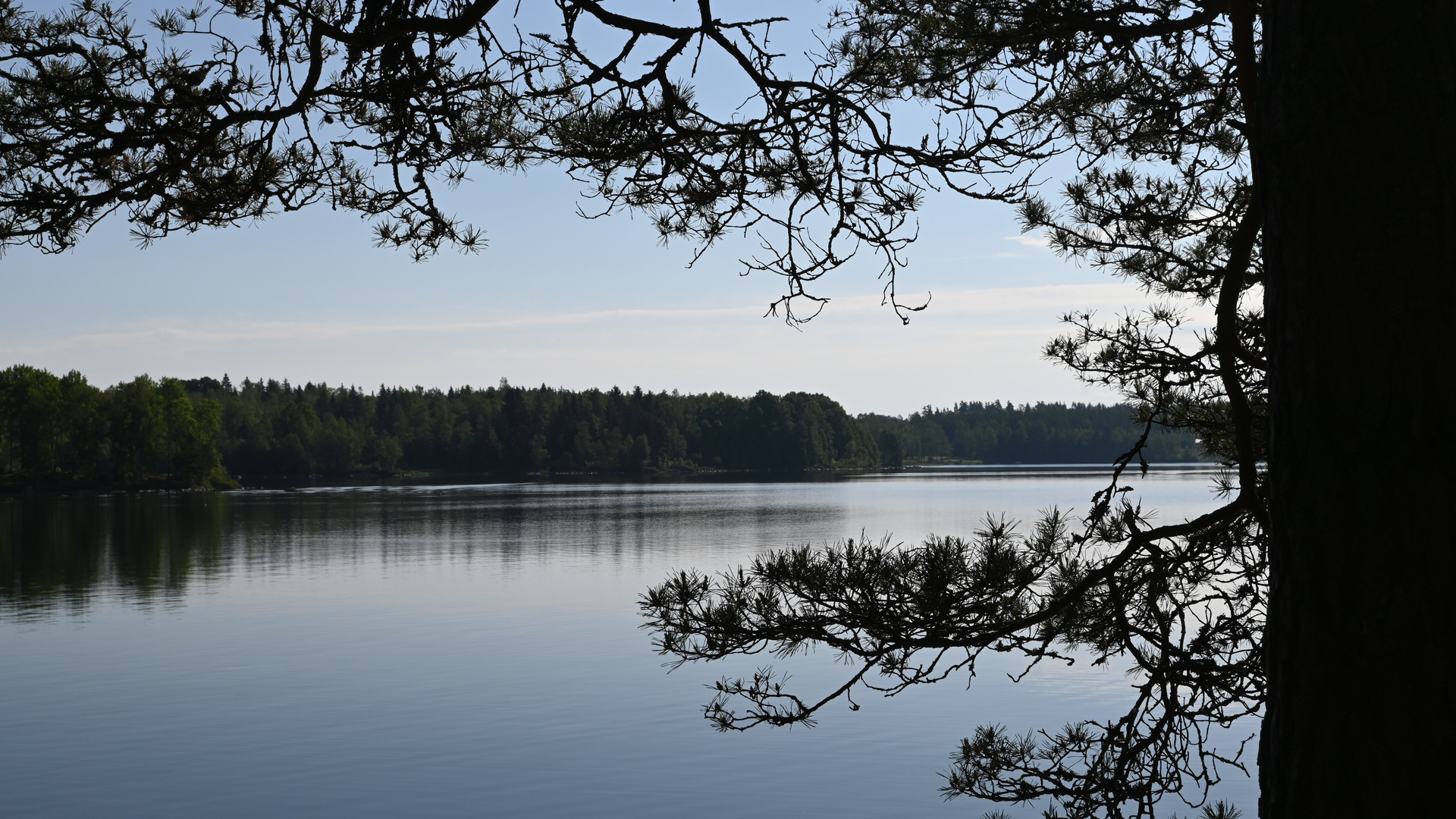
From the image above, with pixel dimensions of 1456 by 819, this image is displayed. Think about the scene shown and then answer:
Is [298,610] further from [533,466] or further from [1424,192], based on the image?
[533,466]

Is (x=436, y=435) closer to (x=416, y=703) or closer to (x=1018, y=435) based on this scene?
(x=1018, y=435)

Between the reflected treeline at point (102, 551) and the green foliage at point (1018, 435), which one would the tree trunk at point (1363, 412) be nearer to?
the reflected treeline at point (102, 551)

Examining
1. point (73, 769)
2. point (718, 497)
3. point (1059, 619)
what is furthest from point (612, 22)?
point (718, 497)

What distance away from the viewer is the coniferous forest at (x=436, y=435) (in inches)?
2662

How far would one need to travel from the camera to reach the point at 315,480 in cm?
9600

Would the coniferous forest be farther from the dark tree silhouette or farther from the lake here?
the dark tree silhouette

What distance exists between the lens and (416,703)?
12320mm

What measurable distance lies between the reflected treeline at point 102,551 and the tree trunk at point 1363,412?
2044 cm

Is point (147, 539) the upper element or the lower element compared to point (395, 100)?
lower

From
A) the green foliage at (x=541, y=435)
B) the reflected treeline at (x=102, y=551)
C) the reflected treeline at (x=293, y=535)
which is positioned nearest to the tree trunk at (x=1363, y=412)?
the reflected treeline at (x=293, y=535)

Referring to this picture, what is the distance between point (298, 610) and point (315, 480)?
82088 mm

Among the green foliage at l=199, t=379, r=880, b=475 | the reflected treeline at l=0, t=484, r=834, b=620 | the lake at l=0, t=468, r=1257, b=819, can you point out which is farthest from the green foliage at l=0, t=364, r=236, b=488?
the lake at l=0, t=468, r=1257, b=819

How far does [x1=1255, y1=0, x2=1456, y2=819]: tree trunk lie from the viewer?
2.23 meters

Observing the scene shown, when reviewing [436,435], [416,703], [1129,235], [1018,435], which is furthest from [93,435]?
[1018,435]
